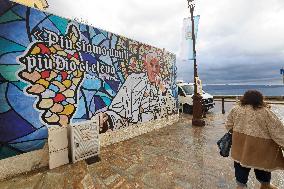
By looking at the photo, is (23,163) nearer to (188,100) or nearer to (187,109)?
(188,100)

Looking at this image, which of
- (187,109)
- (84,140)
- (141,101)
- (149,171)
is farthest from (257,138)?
(187,109)

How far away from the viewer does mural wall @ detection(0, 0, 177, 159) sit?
5344 mm

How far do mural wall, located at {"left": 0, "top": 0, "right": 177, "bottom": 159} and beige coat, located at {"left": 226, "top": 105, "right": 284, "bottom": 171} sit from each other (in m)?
4.85

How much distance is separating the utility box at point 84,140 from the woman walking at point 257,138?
4.16 metres

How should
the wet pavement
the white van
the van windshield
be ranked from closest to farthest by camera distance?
1. the wet pavement
2. the white van
3. the van windshield

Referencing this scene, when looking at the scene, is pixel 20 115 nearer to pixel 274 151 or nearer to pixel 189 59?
pixel 274 151

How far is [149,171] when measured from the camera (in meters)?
5.53

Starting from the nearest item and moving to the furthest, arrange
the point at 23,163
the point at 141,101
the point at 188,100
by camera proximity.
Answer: the point at 23,163
the point at 141,101
the point at 188,100

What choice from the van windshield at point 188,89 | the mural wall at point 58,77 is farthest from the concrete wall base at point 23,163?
the van windshield at point 188,89

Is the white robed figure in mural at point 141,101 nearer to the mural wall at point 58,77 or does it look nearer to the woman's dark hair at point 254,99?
the mural wall at point 58,77

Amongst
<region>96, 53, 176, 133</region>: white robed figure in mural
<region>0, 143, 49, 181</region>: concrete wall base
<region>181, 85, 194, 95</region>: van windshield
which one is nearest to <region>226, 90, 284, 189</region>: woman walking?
<region>0, 143, 49, 181</region>: concrete wall base

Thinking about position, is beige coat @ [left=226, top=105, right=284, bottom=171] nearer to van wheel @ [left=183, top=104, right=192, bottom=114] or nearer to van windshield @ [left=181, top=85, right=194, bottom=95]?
van wheel @ [left=183, top=104, right=192, bottom=114]

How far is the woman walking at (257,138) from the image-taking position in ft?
11.0

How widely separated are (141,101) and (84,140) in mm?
3881
